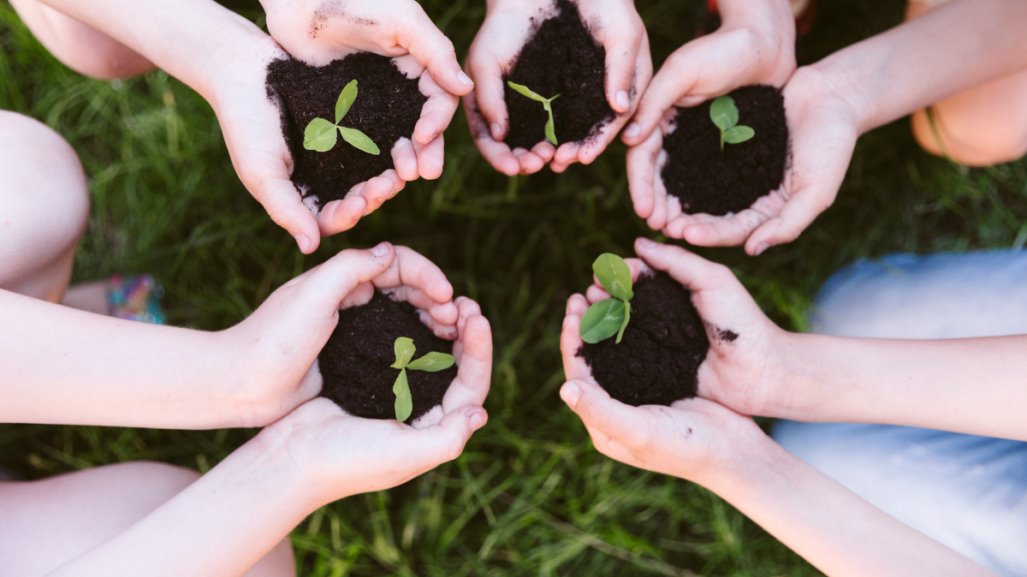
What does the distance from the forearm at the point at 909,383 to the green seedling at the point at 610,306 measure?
357mm

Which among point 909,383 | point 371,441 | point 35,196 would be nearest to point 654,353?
point 909,383

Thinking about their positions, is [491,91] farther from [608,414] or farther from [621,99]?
[608,414]

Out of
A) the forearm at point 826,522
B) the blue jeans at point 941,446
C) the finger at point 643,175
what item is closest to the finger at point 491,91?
the finger at point 643,175

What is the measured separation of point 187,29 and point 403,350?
83 centimetres

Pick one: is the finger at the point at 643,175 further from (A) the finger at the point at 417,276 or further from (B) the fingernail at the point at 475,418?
(B) the fingernail at the point at 475,418

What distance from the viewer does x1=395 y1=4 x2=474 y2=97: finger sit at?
1.63m

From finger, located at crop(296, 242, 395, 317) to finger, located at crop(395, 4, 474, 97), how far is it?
1.28 ft

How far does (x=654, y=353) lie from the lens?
5.80ft

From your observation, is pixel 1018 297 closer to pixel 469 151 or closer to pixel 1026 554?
pixel 1026 554

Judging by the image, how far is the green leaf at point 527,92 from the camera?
1713 mm

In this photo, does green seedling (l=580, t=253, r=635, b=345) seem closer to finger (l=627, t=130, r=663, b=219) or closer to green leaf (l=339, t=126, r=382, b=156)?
finger (l=627, t=130, r=663, b=219)

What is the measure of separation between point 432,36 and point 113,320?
0.88 meters

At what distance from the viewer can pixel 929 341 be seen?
5.67 ft

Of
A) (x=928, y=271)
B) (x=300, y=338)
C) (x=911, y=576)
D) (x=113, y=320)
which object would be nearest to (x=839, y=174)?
(x=928, y=271)
